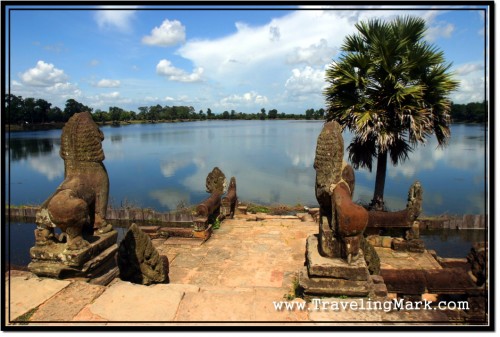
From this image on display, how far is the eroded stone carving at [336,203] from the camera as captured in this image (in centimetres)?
382

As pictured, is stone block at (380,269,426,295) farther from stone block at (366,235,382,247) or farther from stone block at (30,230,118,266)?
stone block at (30,230,118,266)

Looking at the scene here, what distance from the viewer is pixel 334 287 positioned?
3.87m

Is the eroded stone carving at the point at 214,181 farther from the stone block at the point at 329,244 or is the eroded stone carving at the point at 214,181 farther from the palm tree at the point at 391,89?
the stone block at the point at 329,244

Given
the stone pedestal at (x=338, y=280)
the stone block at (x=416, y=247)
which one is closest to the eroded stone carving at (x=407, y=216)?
the stone block at (x=416, y=247)

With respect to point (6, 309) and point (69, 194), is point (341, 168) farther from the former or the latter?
point (6, 309)

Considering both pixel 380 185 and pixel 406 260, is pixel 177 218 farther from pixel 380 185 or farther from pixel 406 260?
pixel 406 260

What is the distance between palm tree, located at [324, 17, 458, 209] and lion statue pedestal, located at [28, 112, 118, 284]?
7.03 m

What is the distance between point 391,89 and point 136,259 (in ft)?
26.7

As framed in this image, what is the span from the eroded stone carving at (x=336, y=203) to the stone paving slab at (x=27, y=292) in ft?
10.5

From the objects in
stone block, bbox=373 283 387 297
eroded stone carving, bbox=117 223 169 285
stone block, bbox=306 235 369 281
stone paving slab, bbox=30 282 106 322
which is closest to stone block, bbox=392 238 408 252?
stone block, bbox=373 283 387 297

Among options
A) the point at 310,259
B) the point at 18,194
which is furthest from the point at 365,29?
the point at 18,194

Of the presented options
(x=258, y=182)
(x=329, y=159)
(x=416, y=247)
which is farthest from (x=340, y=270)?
(x=258, y=182)

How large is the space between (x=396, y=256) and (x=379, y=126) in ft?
12.2

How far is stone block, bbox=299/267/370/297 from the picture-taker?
382 centimetres
